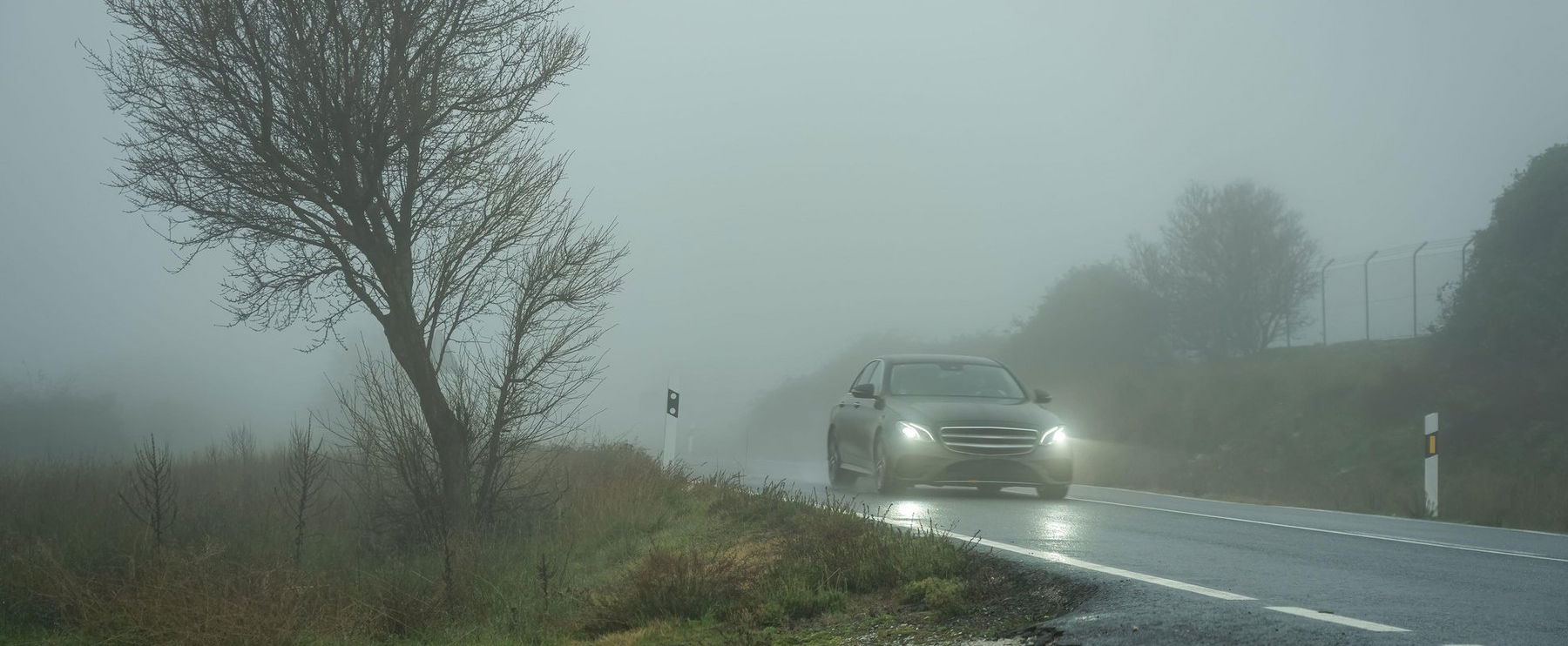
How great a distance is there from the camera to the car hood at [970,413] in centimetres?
1495

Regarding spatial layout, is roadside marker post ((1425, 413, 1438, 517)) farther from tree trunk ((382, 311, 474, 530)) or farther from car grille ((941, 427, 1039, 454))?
tree trunk ((382, 311, 474, 530))

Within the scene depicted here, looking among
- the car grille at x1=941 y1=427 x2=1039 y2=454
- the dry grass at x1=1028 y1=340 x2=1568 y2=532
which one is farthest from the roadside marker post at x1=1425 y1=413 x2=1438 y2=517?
the car grille at x1=941 y1=427 x2=1039 y2=454

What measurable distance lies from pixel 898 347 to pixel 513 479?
3230 inches

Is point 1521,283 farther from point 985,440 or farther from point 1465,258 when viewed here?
point 985,440

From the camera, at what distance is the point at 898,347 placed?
96688 mm

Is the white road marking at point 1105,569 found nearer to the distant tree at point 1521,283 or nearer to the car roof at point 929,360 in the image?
the car roof at point 929,360

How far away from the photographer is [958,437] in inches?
586

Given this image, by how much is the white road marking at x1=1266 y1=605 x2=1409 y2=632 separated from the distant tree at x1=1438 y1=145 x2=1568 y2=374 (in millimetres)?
32647

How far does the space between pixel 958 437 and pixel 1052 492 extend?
1636 millimetres

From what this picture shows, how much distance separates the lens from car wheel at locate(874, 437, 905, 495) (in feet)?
49.7

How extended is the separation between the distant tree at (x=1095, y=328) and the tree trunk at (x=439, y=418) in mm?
51210

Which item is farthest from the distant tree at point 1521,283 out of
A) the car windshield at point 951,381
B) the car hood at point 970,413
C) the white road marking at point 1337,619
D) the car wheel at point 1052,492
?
the white road marking at point 1337,619

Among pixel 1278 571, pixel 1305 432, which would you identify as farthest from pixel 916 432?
pixel 1305 432

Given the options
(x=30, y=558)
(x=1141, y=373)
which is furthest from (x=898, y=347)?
(x=30, y=558)
